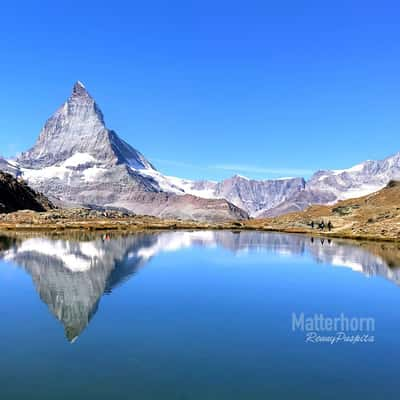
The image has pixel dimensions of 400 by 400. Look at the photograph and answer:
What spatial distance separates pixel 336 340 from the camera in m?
38.1

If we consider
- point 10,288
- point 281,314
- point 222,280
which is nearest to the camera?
point 281,314

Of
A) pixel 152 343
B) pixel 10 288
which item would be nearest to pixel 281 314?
pixel 152 343

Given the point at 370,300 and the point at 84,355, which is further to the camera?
the point at 370,300

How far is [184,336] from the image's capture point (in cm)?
3747

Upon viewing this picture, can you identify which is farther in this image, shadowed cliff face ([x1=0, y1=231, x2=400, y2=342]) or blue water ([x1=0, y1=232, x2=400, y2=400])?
shadowed cliff face ([x1=0, y1=231, x2=400, y2=342])

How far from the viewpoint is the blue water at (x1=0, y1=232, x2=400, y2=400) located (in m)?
27.1

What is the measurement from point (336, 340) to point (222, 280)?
1375 inches

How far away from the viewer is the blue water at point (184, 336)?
27.1 metres

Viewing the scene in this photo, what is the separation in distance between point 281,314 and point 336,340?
31.3ft

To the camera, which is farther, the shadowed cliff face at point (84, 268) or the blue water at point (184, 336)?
the shadowed cliff face at point (84, 268)

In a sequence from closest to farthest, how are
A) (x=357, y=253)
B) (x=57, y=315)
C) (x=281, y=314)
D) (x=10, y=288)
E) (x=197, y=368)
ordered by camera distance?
(x=197, y=368) < (x=57, y=315) < (x=281, y=314) < (x=10, y=288) < (x=357, y=253)

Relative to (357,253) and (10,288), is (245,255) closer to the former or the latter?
(357,253)

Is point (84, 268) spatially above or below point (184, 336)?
above

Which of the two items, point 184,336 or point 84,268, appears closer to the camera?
point 184,336
